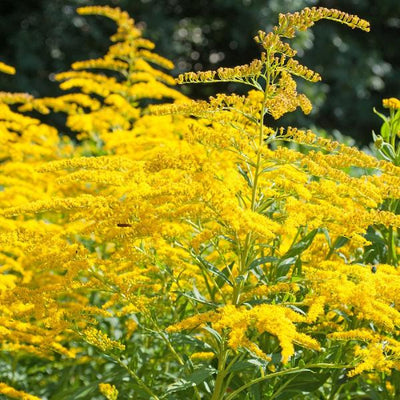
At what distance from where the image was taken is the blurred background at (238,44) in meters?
13.5

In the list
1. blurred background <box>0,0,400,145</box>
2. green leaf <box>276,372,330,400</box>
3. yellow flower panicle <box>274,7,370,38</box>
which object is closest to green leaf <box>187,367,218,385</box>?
green leaf <box>276,372,330,400</box>

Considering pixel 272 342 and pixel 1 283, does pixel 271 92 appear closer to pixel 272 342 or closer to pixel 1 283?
pixel 272 342

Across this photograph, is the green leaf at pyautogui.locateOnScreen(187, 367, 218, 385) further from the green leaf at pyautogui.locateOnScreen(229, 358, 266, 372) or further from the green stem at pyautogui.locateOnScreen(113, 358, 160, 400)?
the green stem at pyautogui.locateOnScreen(113, 358, 160, 400)

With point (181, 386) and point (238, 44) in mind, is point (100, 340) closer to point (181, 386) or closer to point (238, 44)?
point (181, 386)

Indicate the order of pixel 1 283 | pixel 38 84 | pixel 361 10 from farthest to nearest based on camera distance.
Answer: pixel 361 10 < pixel 38 84 < pixel 1 283

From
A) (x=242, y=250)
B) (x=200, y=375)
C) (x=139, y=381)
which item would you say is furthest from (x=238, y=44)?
(x=200, y=375)

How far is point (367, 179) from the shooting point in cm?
280

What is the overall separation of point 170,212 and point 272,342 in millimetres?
916

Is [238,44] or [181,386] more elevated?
[238,44]

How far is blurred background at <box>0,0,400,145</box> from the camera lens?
1348cm

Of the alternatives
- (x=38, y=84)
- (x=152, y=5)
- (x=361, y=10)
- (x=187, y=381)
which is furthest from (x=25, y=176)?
(x=361, y=10)

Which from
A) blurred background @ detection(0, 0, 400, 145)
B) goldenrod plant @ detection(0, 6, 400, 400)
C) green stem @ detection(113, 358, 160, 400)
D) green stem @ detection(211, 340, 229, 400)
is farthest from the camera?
blurred background @ detection(0, 0, 400, 145)

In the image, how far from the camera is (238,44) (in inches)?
589

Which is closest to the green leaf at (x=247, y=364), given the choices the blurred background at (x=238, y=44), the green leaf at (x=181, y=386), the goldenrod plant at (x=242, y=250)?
the goldenrod plant at (x=242, y=250)
